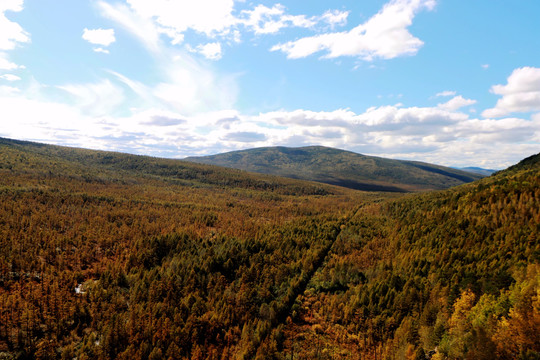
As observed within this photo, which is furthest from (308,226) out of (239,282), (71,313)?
(71,313)

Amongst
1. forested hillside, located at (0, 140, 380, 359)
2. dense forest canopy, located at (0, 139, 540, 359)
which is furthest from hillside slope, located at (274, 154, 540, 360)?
forested hillside, located at (0, 140, 380, 359)

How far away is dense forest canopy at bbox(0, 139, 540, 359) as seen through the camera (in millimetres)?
32938

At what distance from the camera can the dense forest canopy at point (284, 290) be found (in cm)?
3294

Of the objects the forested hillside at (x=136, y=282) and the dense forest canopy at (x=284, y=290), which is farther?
the forested hillside at (x=136, y=282)

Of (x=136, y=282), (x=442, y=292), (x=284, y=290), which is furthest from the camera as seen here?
(x=284, y=290)

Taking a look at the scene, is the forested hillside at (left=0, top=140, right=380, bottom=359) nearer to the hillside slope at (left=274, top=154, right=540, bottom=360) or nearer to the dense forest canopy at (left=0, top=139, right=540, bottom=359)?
the dense forest canopy at (left=0, top=139, right=540, bottom=359)

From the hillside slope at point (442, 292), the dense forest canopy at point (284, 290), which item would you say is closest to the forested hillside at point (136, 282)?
the dense forest canopy at point (284, 290)

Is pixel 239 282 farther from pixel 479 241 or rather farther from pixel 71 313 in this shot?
pixel 479 241

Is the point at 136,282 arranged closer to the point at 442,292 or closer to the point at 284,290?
the point at 284,290

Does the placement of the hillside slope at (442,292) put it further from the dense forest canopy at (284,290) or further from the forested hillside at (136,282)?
the forested hillside at (136,282)

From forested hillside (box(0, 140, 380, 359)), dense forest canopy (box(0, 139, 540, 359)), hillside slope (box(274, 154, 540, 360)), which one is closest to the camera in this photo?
hillside slope (box(274, 154, 540, 360))

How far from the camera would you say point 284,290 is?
2108 inches

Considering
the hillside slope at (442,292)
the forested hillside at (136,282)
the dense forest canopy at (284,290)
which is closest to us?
the hillside slope at (442,292)

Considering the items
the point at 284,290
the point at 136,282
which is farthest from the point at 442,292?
the point at 136,282
